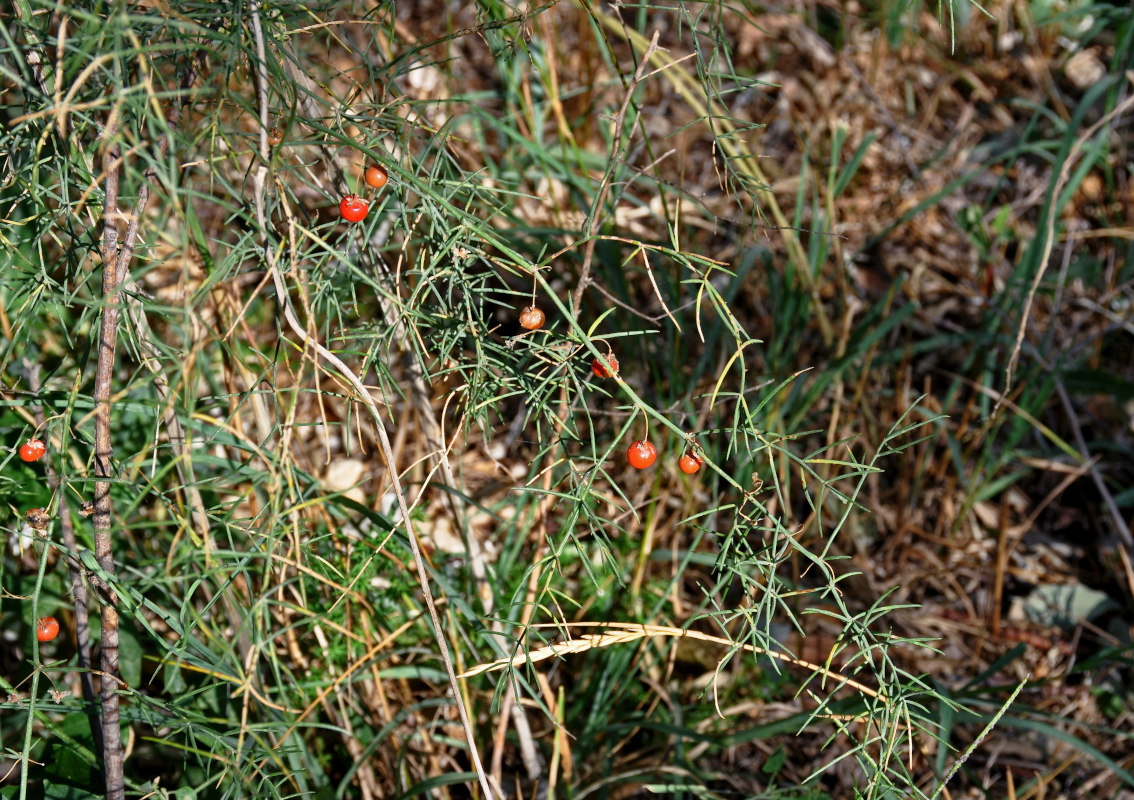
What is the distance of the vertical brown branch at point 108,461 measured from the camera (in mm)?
800

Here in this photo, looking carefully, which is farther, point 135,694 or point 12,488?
point 12,488

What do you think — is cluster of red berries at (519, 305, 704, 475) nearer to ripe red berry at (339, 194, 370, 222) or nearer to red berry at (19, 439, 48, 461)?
ripe red berry at (339, 194, 370, 222)

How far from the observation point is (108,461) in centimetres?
90

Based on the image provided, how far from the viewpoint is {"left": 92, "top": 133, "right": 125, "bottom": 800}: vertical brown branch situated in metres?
0.80

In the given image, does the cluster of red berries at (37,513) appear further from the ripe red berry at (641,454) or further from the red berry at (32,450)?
the ripe red berry at (641,454)

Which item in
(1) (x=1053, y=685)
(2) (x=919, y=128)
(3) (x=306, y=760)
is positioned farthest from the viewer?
(2) (x=919, y=128)

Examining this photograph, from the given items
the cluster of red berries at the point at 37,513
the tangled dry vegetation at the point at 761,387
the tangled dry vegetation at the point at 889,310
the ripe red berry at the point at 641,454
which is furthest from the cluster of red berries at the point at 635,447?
the cluster of red berries at the point at 37,513

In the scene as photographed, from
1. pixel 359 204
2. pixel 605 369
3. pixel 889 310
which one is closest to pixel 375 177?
pixel 359 204

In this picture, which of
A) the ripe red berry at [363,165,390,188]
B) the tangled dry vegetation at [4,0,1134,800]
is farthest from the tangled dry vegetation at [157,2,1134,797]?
the ripe red berry at [363,165,390,188]

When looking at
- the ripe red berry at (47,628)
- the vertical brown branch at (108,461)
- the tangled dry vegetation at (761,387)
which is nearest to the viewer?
the vertical brown branch at (108,461)

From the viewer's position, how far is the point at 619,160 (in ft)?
3.19

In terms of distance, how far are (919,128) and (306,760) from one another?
2.17m

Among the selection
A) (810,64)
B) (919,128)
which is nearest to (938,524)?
(919,128)

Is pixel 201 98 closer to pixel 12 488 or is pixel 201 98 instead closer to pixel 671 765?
pixel 12 488
